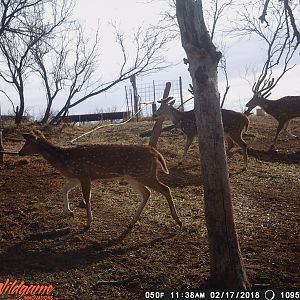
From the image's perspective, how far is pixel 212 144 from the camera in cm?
458

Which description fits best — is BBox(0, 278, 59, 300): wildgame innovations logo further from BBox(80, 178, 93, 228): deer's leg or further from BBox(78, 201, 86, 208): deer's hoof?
BBox(78, 201, 86, 208): deer's hoof

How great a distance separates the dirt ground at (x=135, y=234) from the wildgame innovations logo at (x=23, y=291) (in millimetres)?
77

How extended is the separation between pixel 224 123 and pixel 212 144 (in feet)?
24.4

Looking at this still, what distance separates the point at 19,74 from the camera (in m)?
19.4

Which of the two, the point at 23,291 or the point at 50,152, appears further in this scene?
the point at 50,152

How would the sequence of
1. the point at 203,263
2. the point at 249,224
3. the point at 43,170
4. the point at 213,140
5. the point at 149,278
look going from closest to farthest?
the point at 213,140 < the point at 149,278 < the point at 203,263 < the point at 249,224 < the point at 43,170

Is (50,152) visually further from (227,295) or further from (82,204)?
(227,295)

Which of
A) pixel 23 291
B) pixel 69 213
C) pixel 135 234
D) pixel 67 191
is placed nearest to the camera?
pixel 23 291


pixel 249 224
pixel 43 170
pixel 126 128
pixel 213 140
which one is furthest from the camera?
pixel 126 128

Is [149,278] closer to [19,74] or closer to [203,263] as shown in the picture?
[203,263]

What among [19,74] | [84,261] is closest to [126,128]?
[19,74]

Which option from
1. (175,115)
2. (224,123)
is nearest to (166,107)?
(175,115)

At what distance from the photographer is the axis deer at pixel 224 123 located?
11.9 m

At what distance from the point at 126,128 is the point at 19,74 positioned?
5.42m
